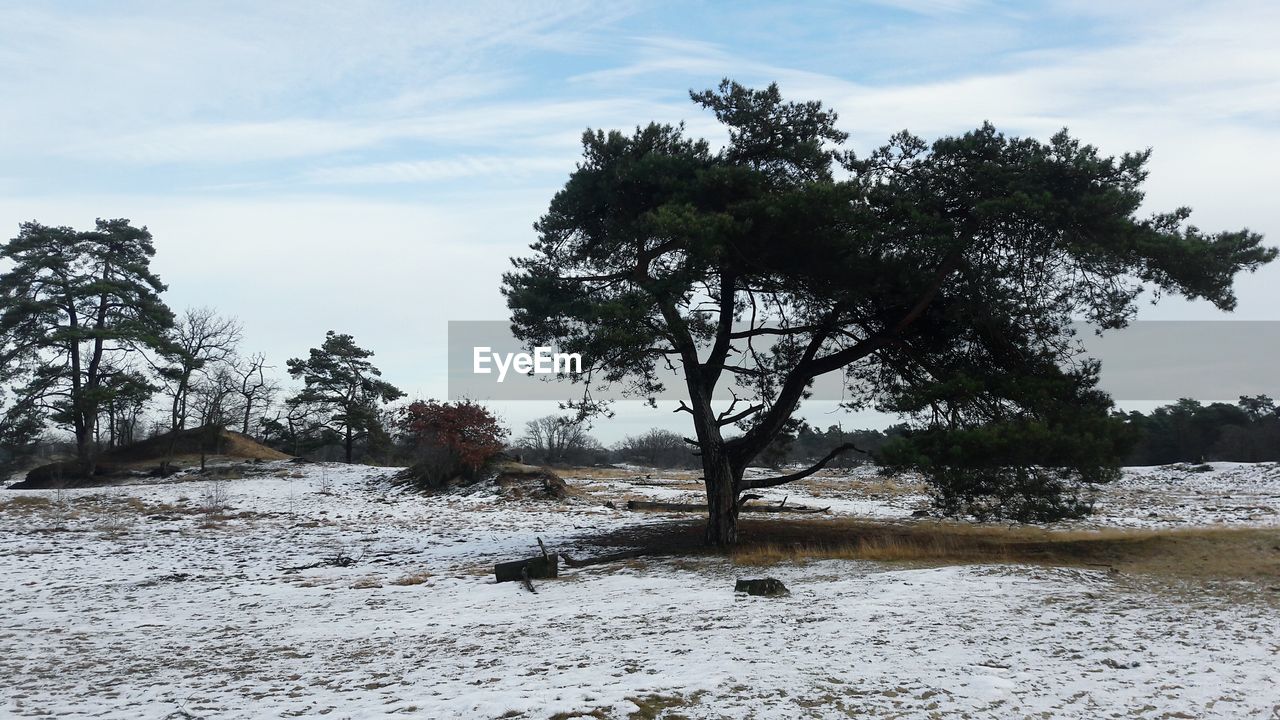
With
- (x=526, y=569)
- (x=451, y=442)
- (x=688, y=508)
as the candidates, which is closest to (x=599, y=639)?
(x=526, y=569)

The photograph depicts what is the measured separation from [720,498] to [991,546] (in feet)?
16.2

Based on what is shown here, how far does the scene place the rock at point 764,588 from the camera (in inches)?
387

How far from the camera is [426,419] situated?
95.8ft

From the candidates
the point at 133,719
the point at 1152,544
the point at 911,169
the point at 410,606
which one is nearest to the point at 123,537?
the point at 410,606

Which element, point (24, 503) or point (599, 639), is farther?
point (24, 503)

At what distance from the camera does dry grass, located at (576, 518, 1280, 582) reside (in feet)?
37.1

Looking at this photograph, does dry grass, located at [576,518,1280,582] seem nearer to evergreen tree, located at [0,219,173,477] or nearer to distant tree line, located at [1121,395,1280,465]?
evergreen tree, located at [0,219,173,477]

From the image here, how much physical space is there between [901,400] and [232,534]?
15.1 m

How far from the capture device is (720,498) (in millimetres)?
15141

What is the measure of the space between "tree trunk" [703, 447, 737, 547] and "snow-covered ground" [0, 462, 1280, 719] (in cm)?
183

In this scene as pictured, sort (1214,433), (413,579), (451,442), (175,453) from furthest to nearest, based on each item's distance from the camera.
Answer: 1. (1214,433)
2. (175,453)
3. (451,442)
4. (413,579)

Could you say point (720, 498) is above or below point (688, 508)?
above

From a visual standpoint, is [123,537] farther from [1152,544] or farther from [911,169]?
[1152,544]

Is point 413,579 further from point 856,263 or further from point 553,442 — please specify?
point 553,442
